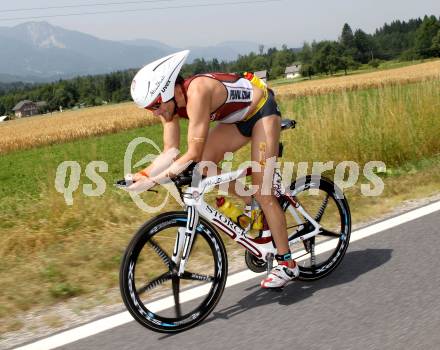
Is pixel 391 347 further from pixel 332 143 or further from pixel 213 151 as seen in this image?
pixel 332 143

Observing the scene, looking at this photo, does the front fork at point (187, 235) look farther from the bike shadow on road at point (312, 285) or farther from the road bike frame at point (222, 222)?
the bike shadow on road at point (312, 285)

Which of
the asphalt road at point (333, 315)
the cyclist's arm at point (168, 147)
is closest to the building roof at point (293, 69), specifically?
the asphalt road at point (333, 315)

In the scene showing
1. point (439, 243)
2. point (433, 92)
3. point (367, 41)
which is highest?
point (367, 41)

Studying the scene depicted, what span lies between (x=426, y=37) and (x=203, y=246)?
132 m

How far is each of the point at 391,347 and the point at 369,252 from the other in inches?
68.9

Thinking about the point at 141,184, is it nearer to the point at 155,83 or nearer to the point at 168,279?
the point at 155,83

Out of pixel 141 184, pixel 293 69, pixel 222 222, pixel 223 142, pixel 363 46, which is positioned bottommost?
pixel 222 222

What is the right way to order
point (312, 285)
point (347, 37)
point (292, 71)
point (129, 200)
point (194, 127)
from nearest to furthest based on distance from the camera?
point (194, 127)
point (312, 285)
point (129, 200)
point (292, 71)
point (347, 37)

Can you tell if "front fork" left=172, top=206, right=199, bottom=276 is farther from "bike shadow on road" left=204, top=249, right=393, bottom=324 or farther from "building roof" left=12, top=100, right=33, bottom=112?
"building roof" left=12, top=100, right=33, bottom=112

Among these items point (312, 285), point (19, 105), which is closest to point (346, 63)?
point (19, 105)

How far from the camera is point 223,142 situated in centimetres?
398

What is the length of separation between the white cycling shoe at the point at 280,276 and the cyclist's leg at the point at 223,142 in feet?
2.11

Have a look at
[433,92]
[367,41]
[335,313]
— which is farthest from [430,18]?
[335,313]

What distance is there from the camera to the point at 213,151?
13.0ft
